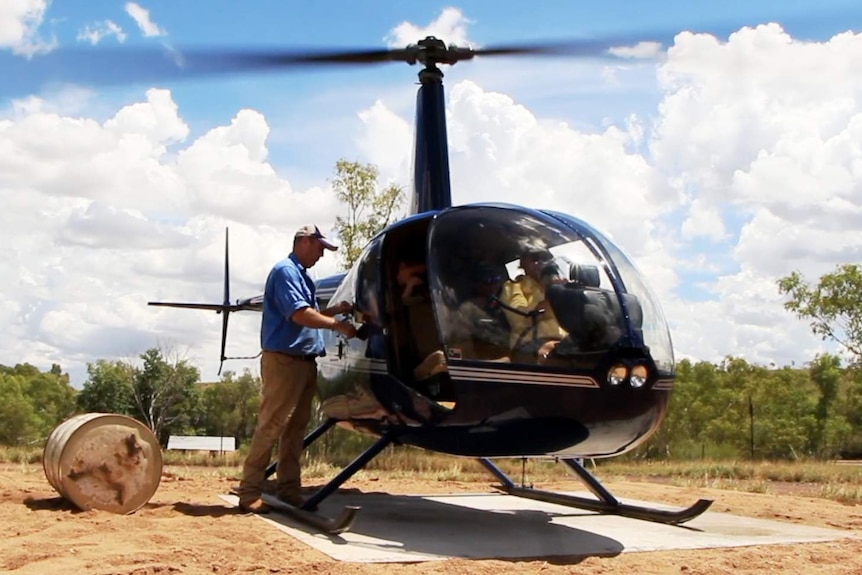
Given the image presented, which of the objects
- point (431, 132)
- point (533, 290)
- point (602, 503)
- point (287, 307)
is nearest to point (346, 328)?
point (287, 307)

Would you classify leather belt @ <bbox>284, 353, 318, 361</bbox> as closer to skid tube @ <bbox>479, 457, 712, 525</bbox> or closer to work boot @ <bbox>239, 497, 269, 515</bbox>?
work boot @ <bbox>239, 497, 269, 515</bbox>

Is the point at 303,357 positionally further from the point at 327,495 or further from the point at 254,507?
the point at 254,507

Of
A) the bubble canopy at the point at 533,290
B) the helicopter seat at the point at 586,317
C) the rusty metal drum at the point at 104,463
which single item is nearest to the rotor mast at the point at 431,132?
the bubble canopy at the point at 533,290

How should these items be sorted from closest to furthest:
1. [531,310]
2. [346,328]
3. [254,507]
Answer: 1. [531,310]
2. [346,328]
3. [254,507]

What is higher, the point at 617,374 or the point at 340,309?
the point at 340,309

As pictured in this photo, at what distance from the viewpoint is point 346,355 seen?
833cm

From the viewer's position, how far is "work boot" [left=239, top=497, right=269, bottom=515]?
7902 millimetres

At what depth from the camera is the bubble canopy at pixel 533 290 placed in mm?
6441

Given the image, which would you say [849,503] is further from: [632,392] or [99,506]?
[99,506]

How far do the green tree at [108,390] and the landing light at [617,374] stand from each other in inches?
1707

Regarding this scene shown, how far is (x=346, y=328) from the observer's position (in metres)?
7.61

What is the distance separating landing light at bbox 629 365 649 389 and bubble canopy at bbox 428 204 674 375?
0.15 metres

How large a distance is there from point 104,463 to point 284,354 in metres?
1.68

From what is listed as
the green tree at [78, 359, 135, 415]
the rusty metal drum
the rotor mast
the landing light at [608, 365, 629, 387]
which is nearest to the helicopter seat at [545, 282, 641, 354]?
the landing light at [608, 365, 629, 387]
